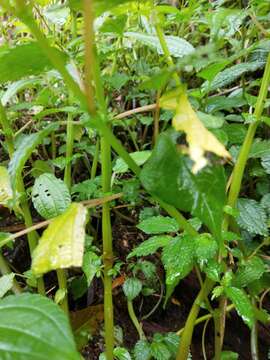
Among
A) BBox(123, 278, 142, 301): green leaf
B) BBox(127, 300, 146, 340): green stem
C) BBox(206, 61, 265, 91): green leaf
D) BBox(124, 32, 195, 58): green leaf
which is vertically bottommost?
BBox(127, 300, 146, 340): green stem

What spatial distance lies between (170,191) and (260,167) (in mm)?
589

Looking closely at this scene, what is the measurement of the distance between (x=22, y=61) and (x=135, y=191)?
0.93 feet

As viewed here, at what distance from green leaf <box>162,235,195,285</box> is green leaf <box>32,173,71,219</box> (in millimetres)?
174

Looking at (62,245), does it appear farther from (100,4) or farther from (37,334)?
(100,4)

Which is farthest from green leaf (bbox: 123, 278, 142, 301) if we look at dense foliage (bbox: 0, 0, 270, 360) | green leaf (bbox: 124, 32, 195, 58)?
green leaf (bbox: 124, 32, 195, 58)

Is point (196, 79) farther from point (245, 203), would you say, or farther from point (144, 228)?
point (144, 228)

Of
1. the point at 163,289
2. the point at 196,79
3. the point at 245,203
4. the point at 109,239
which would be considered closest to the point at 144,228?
the point at 109,239

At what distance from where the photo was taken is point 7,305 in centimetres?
42

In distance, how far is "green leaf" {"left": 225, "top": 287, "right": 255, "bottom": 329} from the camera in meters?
0.56

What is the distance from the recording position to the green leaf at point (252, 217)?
2.31ft

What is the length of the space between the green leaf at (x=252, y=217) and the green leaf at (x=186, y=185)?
372 millimetres

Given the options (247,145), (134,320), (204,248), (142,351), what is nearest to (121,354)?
(142,351)

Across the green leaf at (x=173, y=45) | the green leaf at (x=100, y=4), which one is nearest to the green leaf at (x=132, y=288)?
the green leaf at (x=173, y=45)

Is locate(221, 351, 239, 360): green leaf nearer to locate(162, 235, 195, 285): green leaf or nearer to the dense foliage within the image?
the dense foliage
